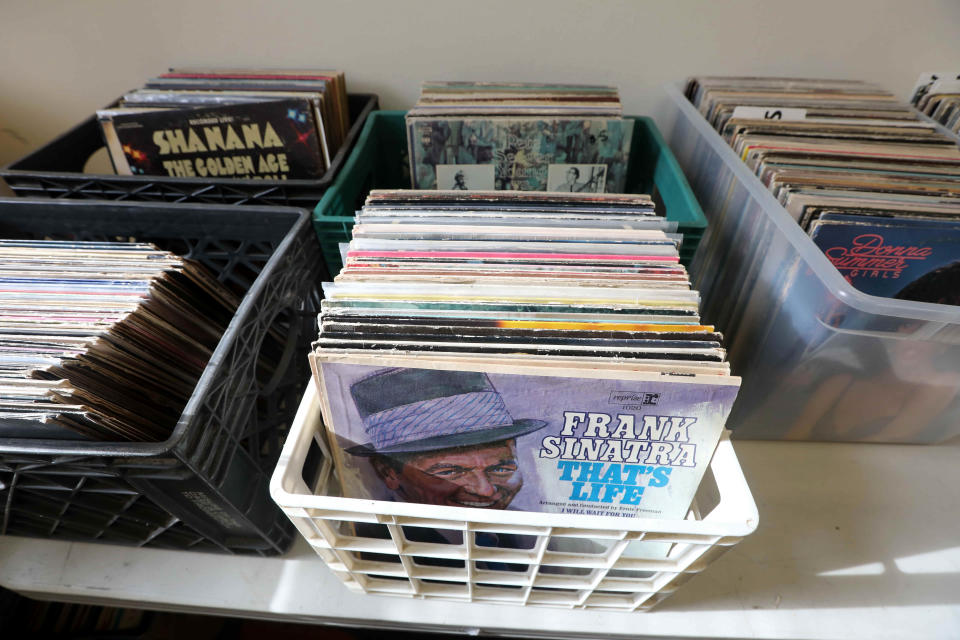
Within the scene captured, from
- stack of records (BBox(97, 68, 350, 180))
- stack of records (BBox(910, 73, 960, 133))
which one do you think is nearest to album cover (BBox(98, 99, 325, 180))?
stack of records (BBox(97, 68, 350, 180))

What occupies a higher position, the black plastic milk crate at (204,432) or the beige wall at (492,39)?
the beige wall at (492,39)

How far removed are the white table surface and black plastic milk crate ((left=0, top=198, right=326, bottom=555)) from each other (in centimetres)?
3

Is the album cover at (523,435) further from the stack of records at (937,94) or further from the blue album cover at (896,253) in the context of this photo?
the stack of records at (937,94)

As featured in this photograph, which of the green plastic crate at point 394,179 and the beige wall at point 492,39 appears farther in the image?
the beige wall at point 492,39

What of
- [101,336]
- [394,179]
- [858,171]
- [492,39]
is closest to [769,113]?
[858,171]

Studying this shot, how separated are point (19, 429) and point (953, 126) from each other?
125 centimetres

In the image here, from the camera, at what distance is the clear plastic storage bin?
529 millimetres

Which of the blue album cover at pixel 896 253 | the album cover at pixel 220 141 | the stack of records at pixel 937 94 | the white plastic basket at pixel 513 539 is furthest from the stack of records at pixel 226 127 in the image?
the stack of records at pixel 937 94

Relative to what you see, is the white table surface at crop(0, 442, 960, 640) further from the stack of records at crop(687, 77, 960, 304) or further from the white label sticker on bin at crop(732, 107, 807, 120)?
the white label sticker on bin at crop(732, 107, 807, 120)

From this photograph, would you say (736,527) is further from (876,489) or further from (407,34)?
(407,34)

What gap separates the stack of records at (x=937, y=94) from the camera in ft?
2.74

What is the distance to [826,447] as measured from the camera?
0.76 metres

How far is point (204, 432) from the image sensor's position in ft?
1.55

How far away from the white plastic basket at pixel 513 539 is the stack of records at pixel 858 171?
0.32m
